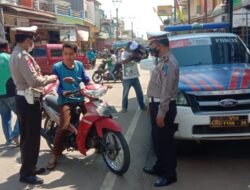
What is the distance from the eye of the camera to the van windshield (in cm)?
711

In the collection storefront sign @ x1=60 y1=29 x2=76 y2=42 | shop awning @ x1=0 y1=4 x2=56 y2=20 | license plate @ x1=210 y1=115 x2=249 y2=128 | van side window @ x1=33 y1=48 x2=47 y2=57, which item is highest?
shop awning @ x1=0 y1=4 x2=56 y2=20

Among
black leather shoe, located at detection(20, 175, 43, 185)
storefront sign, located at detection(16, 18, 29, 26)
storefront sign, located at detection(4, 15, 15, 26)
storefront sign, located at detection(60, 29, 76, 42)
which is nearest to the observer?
black leather shoe, located at detection(20, 175, 43, 185)

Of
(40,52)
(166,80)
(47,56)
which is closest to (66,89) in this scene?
(166,80)

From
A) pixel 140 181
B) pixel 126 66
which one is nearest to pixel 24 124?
pixel 140 181

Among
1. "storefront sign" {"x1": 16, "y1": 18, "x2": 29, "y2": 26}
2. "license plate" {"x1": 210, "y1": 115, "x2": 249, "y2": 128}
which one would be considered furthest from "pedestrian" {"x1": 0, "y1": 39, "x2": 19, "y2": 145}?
"storefront sign" {"x1": 16, "y1": 18, "x2": 29, "y2": 26}

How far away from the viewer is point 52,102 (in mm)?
6258

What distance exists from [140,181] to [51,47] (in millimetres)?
18739

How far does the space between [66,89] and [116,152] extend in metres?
1.14

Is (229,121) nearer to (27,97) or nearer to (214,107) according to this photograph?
(214,107)

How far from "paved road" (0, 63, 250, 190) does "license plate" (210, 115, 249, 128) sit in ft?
1.97

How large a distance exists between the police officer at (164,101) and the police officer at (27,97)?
129 centimetres

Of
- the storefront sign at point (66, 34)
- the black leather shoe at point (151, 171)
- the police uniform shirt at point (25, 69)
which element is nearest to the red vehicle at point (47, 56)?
the storefront sign at point (66, 34)

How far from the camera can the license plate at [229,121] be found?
17.6 ft

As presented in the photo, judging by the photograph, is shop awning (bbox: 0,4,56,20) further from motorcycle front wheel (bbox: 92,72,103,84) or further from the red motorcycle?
the red motorcycle
